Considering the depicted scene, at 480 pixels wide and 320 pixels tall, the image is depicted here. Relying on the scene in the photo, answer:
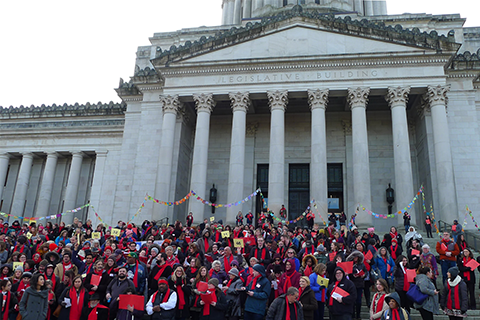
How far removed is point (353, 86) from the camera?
28.2m

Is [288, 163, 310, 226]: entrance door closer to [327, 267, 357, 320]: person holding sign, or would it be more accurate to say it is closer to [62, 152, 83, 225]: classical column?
[62, 152, 83, 225]: classical column

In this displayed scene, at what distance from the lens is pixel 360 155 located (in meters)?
26.5

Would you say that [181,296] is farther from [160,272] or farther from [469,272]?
[469,272]

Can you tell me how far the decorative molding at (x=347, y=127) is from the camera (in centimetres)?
3234

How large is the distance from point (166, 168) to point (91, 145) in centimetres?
1174

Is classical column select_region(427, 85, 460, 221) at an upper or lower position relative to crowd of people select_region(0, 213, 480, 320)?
upper

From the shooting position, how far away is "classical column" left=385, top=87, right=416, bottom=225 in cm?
2536

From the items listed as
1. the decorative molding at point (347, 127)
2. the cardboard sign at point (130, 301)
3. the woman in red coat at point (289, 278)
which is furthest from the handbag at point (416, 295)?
the decorative molding at point (347, 127)

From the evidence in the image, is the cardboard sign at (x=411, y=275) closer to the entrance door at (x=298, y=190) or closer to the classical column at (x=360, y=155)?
the classical column at (x=360, y=155)

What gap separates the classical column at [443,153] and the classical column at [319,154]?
6693 millimetres

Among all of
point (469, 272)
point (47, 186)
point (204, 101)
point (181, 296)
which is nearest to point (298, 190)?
point (204, 101)

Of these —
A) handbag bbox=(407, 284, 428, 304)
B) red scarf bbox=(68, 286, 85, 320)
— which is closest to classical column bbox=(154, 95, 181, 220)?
red scarf bbox=(68, 286, 85, 320)

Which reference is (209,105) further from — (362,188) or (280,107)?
(362,188)

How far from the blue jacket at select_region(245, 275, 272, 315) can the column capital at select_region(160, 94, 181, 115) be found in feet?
69.7
